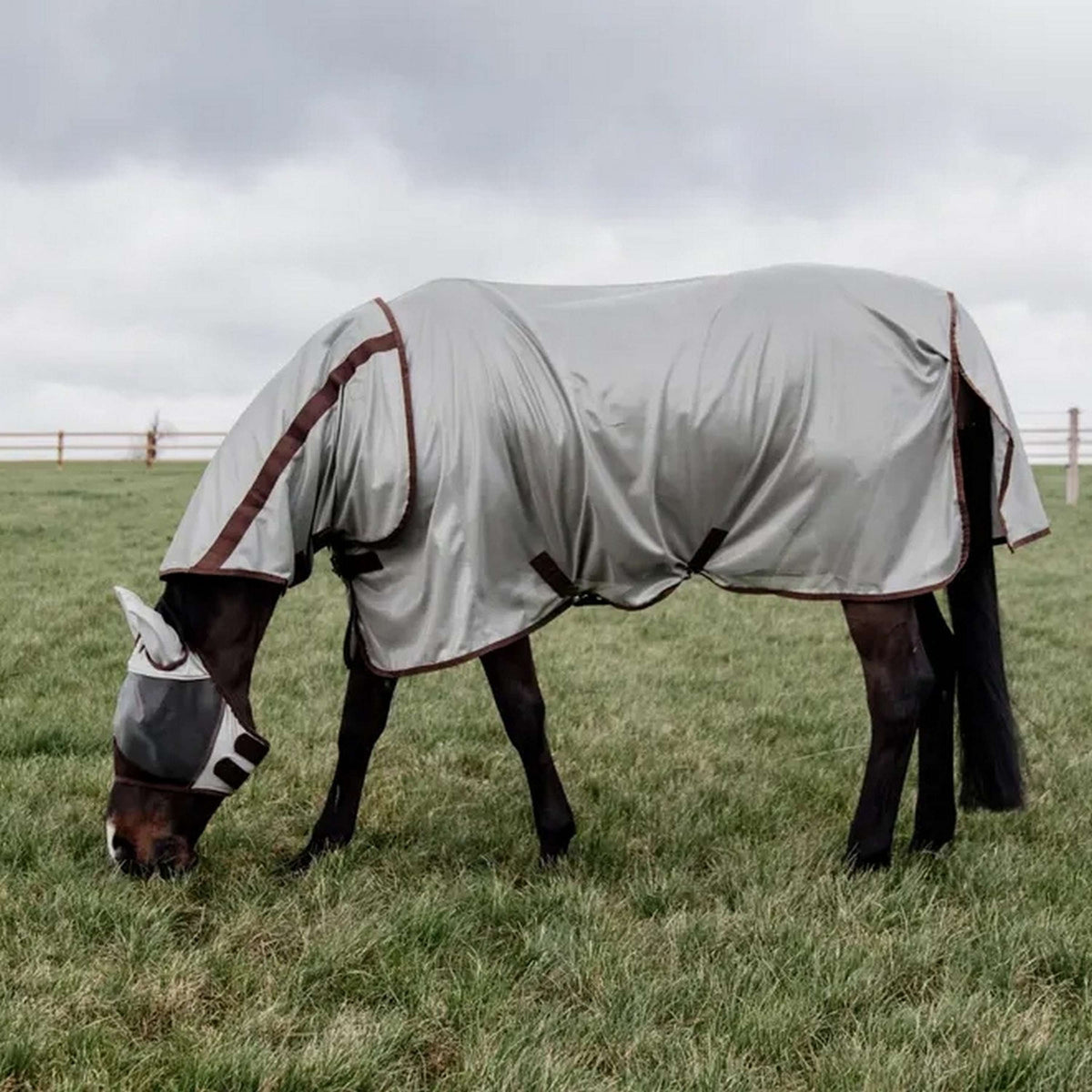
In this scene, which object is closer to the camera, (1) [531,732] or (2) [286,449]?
(2) [286,449]

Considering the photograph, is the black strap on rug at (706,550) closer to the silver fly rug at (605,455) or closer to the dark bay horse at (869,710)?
the silver fly rug at (605,455)

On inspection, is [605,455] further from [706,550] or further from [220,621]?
[220,621]

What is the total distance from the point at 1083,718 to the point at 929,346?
3244 mm

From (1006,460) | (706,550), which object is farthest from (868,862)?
(1006,460)

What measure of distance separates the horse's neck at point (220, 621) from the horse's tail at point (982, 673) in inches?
96.9

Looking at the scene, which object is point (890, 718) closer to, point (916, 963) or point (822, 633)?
point (916, 963)

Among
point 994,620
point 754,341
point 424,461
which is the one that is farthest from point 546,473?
point 994,620

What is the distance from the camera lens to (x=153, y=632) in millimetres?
3295

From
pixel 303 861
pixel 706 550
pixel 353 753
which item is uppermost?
pixel 706 550

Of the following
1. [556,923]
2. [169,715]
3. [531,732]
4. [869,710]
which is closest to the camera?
[556,923]

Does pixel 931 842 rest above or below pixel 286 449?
below

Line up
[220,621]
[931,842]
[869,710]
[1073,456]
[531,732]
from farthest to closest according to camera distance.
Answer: [1073,456]
[931,842]
[869,710]
[531,732]
[220,621]

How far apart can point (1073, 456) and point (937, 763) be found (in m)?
18.3

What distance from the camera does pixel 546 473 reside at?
11.8ft
